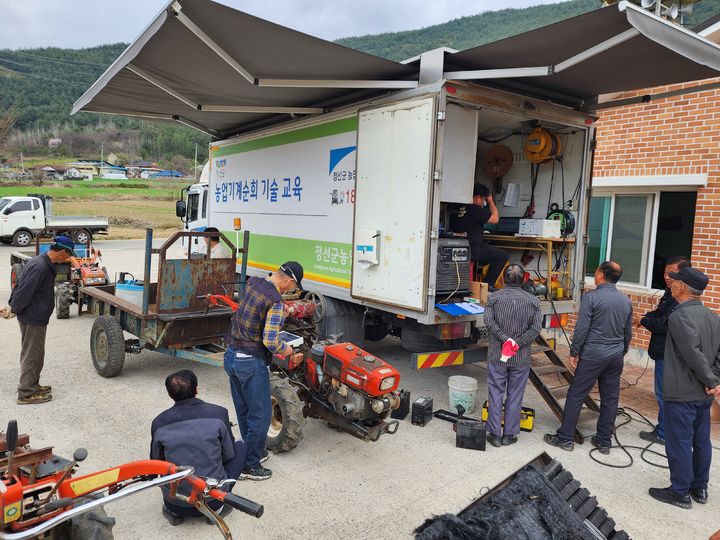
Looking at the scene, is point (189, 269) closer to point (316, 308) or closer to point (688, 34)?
point (316, 308)

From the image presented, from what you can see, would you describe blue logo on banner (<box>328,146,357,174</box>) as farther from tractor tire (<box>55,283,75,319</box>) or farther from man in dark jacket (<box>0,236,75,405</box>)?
tractor tire (<box>55,283,75,319</box>)

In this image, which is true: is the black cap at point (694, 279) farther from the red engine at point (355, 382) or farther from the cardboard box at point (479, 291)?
the red engine at point (355, 382)

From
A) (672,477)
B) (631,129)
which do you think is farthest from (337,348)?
(631,129)

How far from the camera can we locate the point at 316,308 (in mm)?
6555

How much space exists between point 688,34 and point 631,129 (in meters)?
4.44

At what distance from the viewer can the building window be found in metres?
7.27

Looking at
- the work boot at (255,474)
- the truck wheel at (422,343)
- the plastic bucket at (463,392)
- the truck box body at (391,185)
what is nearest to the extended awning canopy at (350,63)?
the truck box body at (391,185)

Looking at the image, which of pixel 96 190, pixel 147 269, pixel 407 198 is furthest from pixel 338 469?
pixel 96 190

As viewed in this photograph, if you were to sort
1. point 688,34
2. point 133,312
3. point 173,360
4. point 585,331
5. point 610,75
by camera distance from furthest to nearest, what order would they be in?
point 173,360 → point 133,312 → point 610,75 → point 585,331 → point 688,34

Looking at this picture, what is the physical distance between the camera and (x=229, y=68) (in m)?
5.38

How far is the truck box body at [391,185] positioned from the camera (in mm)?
5270

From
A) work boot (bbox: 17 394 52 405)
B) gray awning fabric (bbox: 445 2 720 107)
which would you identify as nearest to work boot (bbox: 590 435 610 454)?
gray awning fabric (bbox: 445 2 720 107)

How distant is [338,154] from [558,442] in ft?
12.8

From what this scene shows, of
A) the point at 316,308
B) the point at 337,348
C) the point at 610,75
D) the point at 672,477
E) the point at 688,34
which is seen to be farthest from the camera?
the point at 316,308
